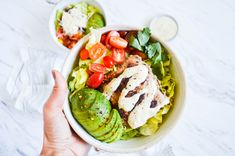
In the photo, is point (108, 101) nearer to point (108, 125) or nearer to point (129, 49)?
point (108, 125)

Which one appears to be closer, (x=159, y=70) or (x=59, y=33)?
(x=159, y=70)

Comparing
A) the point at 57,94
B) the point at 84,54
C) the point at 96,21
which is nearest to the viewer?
the point at 57,94

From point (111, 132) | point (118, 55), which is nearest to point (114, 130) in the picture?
point (111, 132)

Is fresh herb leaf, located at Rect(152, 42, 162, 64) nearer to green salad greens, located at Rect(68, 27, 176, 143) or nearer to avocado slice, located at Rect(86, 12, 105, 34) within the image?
green salad greens, located at Rect(68, 27, 176, 143)

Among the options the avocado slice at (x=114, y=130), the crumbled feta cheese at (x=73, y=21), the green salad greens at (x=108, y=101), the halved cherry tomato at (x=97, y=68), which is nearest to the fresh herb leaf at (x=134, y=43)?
the green salad greens at (x=108, y=101)

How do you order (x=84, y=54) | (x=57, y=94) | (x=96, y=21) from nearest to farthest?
(x=57, y=94), (x=84, y=54), (x=96, y=21)

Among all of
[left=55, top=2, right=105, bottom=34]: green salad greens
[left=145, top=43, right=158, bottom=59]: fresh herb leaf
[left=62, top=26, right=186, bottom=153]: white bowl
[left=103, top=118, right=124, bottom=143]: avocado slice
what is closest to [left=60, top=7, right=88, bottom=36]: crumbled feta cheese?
[left=55, top=2, right=105, bottom=34]: green salad greens

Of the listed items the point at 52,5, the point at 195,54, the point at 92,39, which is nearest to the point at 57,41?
the point at 52,5
